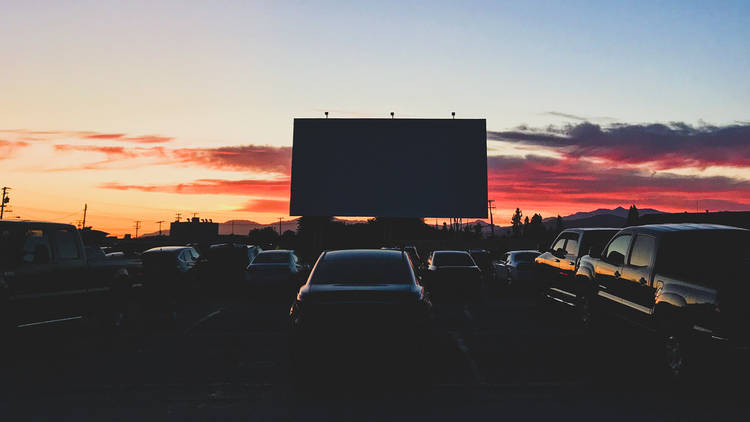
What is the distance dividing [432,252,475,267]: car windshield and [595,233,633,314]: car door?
963 cm

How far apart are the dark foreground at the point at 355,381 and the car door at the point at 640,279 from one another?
1.34 feet

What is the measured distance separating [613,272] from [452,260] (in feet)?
35.9

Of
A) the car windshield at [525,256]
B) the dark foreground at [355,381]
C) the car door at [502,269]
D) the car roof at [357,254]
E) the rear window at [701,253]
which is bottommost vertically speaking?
the dark foreground at [355,381]

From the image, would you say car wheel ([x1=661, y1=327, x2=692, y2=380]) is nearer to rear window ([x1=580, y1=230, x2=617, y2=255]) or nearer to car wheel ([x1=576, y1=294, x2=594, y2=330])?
car wheel ([x1=576, y1=294, x2=594, y2=330])

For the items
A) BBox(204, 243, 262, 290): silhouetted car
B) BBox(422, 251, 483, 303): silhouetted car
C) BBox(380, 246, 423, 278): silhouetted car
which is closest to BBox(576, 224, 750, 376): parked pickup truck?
BBox(380, 246, 423, 278): silhouetted car

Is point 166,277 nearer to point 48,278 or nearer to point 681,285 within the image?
point 48,278

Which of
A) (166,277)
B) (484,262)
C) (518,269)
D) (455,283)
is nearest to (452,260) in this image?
(455,283)

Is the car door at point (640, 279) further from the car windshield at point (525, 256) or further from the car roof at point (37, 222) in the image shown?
the car windshield at point (525, 256)

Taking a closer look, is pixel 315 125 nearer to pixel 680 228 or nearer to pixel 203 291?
pixel 203 291

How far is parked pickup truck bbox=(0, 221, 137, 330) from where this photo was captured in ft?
29.0

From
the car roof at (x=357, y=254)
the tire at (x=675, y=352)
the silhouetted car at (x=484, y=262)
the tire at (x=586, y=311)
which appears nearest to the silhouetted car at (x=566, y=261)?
the tire at (x=586, y=311)

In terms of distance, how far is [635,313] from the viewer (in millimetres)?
8633

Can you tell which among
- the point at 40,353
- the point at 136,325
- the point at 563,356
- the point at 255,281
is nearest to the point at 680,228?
the point at 563,356

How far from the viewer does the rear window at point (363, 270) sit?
844 centimetres
